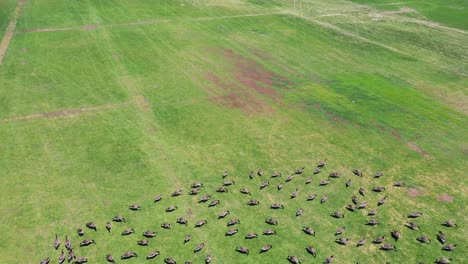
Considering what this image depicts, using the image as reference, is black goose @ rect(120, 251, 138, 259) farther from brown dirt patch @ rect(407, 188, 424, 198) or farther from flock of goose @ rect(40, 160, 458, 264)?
brown dirt patch @ rect(407, 188, 424, 198)

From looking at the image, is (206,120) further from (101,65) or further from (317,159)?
(101,65)

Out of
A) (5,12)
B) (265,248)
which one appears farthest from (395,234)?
(5,12)

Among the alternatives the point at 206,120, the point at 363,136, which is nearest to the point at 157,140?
the point at 206,120

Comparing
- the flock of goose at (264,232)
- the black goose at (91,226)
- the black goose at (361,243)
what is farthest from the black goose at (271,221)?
the black goose at (91,226)

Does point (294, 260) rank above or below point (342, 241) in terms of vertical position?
above

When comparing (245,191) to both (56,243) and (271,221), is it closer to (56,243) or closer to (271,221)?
(271,221)

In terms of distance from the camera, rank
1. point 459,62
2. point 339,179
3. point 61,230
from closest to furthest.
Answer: point 61,230 < point 339,179 < point 459,62

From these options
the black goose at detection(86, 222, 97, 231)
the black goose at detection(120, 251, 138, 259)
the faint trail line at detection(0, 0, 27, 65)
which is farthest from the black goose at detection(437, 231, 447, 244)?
the faint trail line at detection(0, 0, 27, 65)
